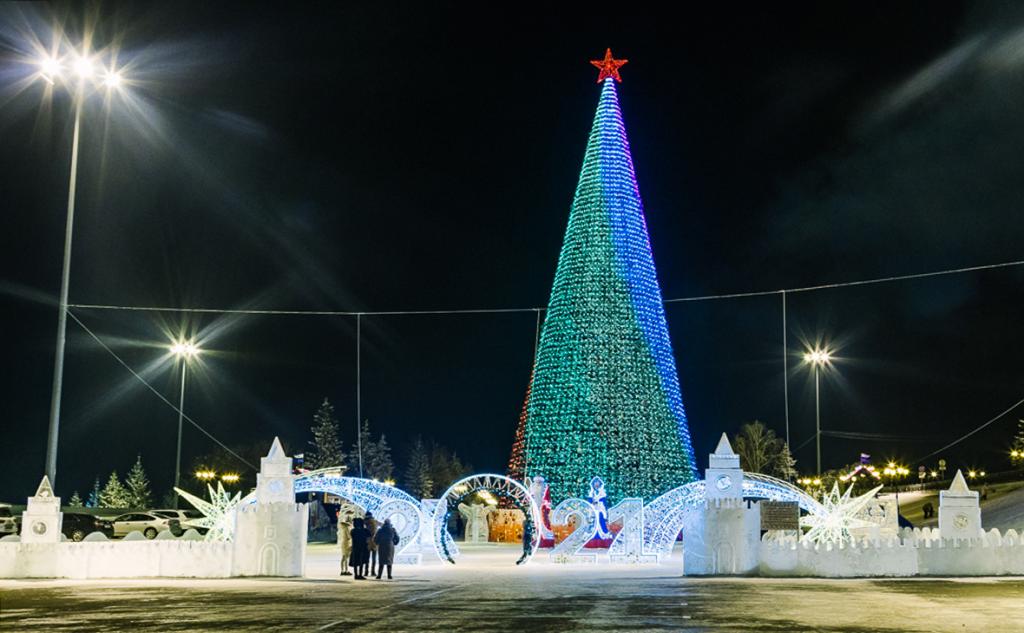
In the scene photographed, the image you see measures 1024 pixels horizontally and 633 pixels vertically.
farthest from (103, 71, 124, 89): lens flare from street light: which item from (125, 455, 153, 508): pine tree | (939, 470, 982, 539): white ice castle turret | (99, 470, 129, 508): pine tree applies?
(99, 470, 129, 508): pine tree

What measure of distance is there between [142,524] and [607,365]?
2063 centimetres

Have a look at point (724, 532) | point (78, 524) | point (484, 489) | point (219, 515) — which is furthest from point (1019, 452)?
point (219, 515)

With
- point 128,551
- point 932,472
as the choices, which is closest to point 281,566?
point 128,551

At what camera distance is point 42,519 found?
22.2 m

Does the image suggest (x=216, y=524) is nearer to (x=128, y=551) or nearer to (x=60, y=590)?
(x=128, y=551)

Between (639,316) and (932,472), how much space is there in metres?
73.6

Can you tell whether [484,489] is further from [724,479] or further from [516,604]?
[516,604]

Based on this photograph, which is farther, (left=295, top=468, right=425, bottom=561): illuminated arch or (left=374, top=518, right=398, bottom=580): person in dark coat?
(left=295, top=468, right=425, bottom=561): illuminated arch

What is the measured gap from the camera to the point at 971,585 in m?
20.7

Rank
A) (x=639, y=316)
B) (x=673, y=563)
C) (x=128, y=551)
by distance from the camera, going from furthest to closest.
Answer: (x=639, y=316), (x=673, y=563), (x=128, y=551)

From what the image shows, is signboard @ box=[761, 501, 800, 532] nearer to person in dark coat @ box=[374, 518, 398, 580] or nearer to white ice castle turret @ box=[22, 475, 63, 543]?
person in dark coat @ box=[374, 518, 398, 580]

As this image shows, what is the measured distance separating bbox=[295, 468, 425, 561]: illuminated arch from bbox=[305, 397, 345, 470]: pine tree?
5040 centimetres

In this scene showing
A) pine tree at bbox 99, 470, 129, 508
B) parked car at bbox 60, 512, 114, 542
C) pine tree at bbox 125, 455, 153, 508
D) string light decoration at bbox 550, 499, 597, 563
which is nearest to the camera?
string light decoration at bbox 550, 499, 597, 563

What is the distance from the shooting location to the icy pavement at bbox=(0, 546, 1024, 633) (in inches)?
490
